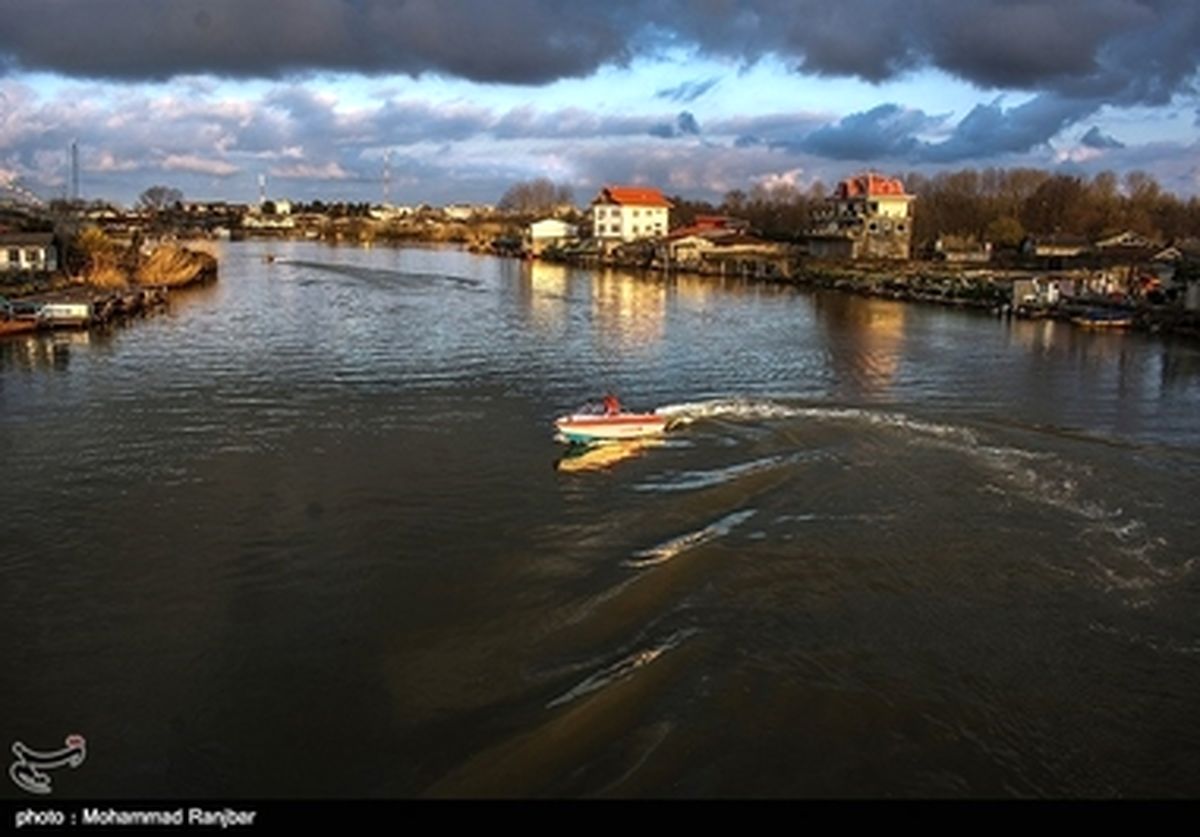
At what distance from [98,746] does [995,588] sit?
10.3m

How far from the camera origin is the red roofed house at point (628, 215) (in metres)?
95.6

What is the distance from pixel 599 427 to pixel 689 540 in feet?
18.0

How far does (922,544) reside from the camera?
13.7 m

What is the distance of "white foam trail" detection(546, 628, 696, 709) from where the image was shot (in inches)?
368

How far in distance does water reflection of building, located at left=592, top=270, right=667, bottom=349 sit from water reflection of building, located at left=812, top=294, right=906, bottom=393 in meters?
7.28

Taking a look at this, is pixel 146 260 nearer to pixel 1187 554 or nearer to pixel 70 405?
pixel 70 405

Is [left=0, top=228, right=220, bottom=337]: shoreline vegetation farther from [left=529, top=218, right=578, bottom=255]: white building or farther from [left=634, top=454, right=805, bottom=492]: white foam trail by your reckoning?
[left=529, top=218, right=578, bottom=255]: white building

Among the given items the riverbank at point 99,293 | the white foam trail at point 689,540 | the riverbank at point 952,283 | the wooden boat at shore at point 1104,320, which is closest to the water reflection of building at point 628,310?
the riverbank at point 952,283

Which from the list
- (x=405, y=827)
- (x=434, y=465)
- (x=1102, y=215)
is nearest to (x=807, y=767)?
(x=405, y=827)

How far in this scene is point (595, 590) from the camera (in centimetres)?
1182

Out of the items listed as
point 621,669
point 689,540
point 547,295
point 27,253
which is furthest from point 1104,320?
point 27,253

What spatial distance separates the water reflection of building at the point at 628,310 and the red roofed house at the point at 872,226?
1582cm

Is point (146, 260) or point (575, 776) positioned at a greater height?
point (146, 260)

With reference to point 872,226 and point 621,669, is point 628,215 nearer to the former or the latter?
point 872,226
